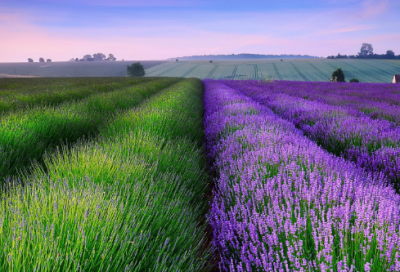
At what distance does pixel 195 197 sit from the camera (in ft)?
8.06

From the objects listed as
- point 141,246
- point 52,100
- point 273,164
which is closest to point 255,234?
point 141,246

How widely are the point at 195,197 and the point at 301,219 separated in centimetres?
120

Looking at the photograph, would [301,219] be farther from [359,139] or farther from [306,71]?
[306,71]

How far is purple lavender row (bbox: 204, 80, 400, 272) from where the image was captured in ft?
3.84

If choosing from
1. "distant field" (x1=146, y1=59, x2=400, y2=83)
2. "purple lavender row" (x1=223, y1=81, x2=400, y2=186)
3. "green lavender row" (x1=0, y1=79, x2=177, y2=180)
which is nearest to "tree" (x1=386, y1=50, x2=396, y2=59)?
"distant field" (x1=146, y1=59, x2=400, y2=83)

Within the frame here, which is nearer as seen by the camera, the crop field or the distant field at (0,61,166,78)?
the crop field

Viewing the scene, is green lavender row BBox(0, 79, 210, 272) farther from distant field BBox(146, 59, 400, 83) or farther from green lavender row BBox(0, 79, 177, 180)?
distant field BBox(146, 59, 400, 83)

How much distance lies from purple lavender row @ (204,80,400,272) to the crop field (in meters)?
0.01

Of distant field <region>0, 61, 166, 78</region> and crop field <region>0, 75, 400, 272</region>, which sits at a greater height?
distant field <region>0, 61, 166, 78</region>

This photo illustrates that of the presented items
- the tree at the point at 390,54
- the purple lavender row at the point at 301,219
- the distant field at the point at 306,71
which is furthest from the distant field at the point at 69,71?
the tree at the point at 390,54

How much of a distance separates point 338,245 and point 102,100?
657cm

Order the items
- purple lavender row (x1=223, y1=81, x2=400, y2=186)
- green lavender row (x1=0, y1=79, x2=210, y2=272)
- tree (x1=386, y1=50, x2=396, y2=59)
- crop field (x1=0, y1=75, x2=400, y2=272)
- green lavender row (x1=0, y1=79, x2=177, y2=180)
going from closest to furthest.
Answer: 1. green lavender row (x1=0, y1=79, x2=210, y2=272)
2. crop field (x1=0, y1=75, x2=400, y2=272)
3. green lavender row (x1=0, y1=79, x2=177, y2=180)
4. purple lavender row (x1=223, y1=81, x2=400, y2=186)
5. tree (x1=386, y1=50, x2=396, y2=59)

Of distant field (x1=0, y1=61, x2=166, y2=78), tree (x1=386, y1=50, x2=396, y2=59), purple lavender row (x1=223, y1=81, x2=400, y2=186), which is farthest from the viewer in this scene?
tree (x1=386, y1=50, x2=396, y2=59)

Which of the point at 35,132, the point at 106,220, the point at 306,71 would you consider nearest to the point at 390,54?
the point at 306,71
